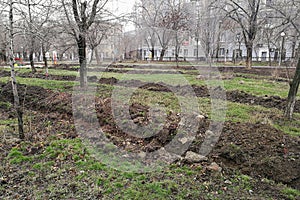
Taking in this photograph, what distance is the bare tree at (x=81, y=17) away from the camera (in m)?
7.02

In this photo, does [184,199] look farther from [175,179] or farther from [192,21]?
[192,21]

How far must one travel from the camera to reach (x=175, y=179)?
3.14 m

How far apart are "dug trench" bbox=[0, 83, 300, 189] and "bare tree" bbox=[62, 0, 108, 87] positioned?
2.44 meters

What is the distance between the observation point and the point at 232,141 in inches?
159

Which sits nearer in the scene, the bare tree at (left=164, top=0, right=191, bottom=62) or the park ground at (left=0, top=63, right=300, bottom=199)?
the park ground at (left=0, top=63, right=300, bottom=199)

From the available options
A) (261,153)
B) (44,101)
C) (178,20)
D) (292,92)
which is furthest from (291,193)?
(178,20)

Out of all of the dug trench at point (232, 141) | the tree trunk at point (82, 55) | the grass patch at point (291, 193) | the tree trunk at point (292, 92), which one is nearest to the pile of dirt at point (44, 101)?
the dug trench at point (232, 141)

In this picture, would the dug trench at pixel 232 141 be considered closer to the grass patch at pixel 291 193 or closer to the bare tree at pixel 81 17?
the grass patch at pixel 291 193

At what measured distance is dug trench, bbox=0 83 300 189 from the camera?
3.30 m

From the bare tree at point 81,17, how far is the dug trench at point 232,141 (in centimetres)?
244

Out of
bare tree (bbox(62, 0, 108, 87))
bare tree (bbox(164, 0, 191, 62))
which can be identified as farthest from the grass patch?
bare tree (bbox(164, 0, 191, 62))

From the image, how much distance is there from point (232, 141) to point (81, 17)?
611 cm

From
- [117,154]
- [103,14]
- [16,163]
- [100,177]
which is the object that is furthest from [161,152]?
[103,14]

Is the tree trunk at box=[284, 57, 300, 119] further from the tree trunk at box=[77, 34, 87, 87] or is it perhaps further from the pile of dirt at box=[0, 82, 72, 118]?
the tree trunk at box=[77, 34, 87, 87]
